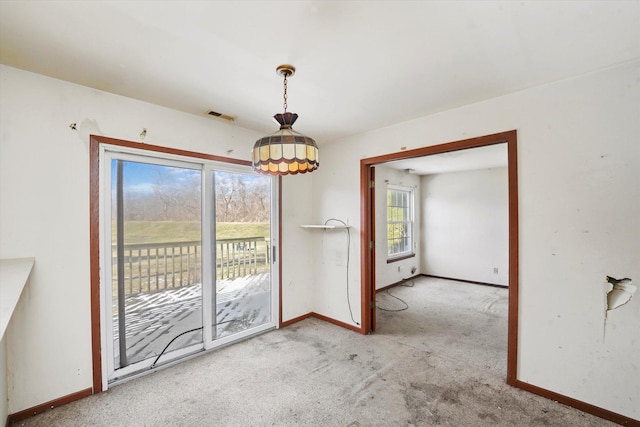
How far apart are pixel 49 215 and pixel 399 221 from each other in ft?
17.8

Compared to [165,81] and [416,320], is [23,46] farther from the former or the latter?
[416,320]

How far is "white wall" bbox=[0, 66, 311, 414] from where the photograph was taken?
74.2 inches

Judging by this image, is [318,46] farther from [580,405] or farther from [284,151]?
[580,405]

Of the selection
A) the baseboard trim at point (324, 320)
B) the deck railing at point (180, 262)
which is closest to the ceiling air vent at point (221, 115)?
the deck railing at point (180, 262)

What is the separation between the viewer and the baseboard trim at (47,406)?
1861 millimetres

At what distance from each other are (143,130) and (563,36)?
10.1ft

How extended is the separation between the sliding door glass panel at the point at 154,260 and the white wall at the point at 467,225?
5.20 meters

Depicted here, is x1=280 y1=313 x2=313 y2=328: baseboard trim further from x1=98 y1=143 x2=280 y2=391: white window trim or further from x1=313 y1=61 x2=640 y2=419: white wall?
x1=313 y1=61 x2=640 y2=419: white wall

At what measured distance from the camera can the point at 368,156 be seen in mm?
3283

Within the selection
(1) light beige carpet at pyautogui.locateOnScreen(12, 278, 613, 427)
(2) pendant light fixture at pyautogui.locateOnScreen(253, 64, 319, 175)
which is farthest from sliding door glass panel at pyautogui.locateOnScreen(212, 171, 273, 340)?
(2) pendant light fixture at pyautogui.locateOnScreen(253, 64, 319, 175)

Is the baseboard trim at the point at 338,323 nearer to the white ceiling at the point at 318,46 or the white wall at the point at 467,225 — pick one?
the white ceiling at the point at 318,46

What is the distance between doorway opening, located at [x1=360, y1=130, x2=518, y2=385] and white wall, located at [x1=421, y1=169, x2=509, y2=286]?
3.35 m

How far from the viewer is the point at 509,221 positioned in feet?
7.56

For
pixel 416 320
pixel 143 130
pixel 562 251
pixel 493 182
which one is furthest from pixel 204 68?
pixel 493 182
